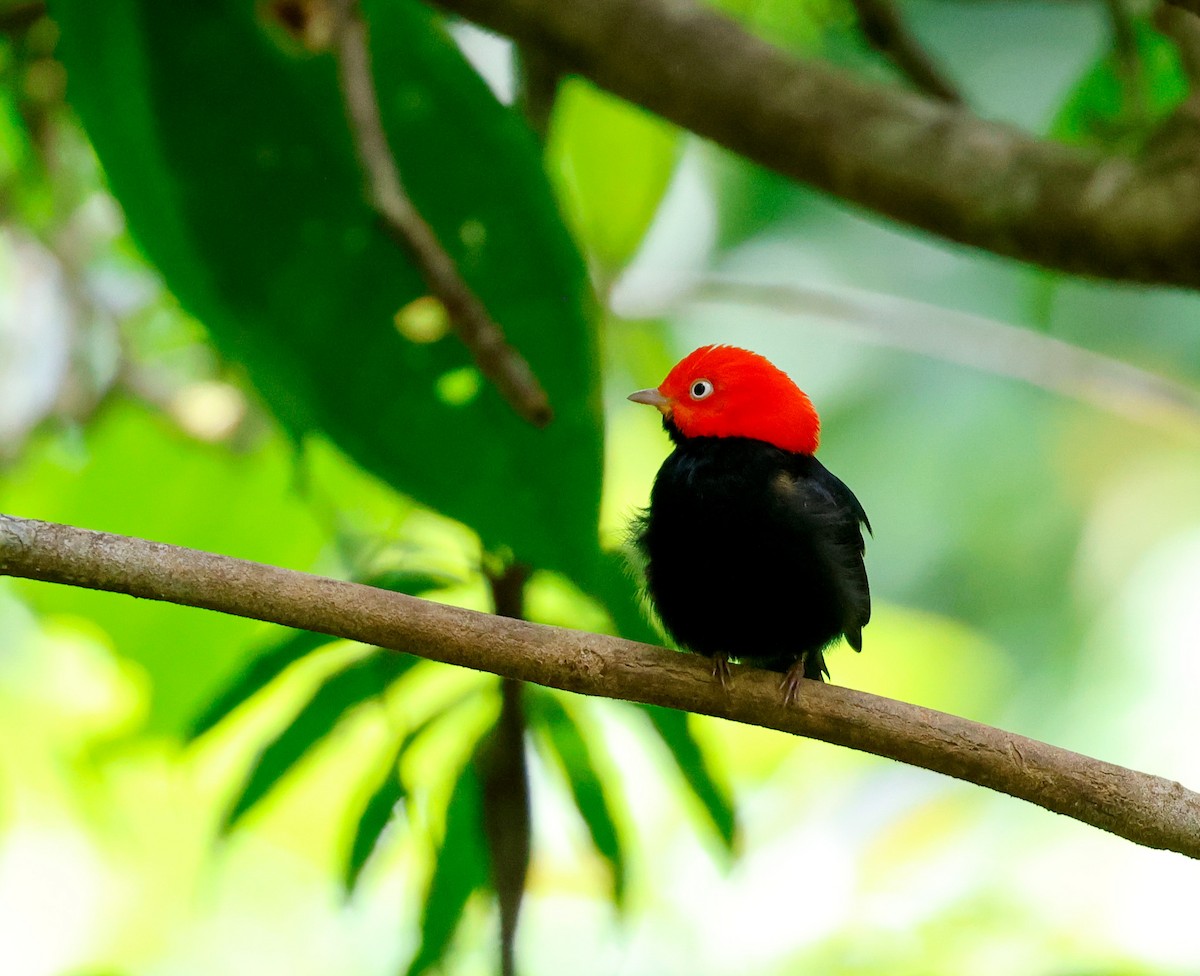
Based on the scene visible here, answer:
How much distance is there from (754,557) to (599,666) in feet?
2.51

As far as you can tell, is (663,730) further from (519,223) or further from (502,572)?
(519,223)

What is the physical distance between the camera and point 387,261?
2498 millimetres

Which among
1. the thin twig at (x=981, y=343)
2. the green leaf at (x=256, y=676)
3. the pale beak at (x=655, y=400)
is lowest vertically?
the green leaf at (x=256, y=676)

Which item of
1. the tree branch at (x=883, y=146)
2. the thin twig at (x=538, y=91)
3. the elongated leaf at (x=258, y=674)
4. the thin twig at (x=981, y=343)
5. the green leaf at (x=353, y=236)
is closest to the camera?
the green leaf at (x=353, y=236)

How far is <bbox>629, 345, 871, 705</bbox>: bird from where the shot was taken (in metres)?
2.53

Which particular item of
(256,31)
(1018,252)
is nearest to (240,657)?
(256,31)

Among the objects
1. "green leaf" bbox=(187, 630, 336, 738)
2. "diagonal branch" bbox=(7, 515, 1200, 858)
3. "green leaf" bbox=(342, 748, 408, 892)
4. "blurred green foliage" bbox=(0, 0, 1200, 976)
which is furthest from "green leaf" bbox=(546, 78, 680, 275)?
"diagonal branch" bbox=(7, 515, 1200, 858)

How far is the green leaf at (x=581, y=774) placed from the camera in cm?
264

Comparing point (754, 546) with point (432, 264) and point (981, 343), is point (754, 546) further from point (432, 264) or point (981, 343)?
point (981, 343)

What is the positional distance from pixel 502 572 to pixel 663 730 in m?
0.42

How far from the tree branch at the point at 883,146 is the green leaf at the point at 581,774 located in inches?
45.6

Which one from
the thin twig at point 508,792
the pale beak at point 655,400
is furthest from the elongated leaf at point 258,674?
the pale beak at point 655,400

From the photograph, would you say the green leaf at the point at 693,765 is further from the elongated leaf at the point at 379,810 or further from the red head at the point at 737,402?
the red head at the point at 737,402

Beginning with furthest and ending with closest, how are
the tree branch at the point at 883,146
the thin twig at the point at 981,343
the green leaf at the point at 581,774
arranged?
the thin twig at the point at 981,343, the green leaf at the point at 581,774, the tree branch at the point at 883,146
